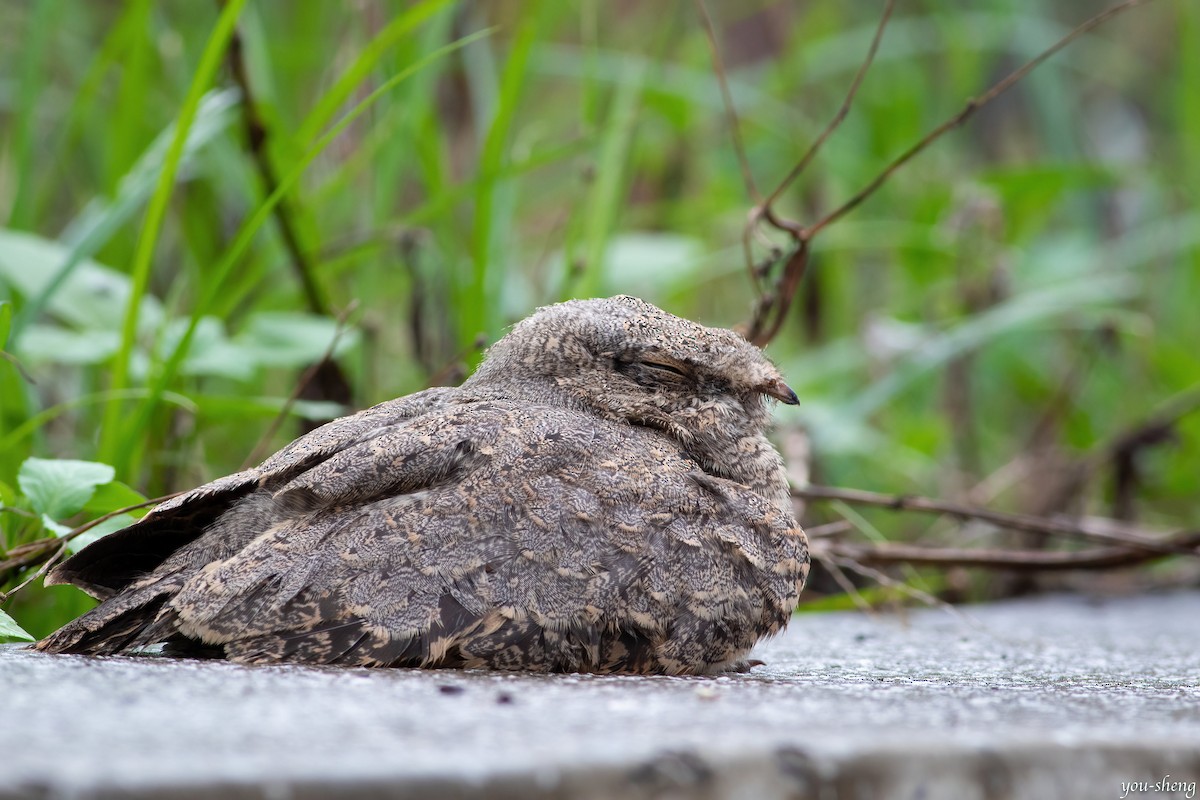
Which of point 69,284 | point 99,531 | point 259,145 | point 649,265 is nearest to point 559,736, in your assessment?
point 99,531

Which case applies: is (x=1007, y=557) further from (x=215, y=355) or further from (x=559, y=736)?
(x=559, y=736)

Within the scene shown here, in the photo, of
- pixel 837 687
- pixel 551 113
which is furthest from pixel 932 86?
pixel 837 687

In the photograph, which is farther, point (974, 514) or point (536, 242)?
point (536, 242)

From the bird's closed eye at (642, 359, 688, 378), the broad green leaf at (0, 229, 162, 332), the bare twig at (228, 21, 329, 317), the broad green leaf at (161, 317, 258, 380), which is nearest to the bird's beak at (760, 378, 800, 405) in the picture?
the bird's closed eye at (642, 359, 688, 378)

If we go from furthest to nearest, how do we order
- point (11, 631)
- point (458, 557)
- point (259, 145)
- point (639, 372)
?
point (259, 145) < point (639, 372) < point (11, 631) < point (458, 557)

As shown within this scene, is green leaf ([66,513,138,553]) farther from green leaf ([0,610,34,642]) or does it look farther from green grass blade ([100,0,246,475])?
green grass blade ([100,0,246,475])
